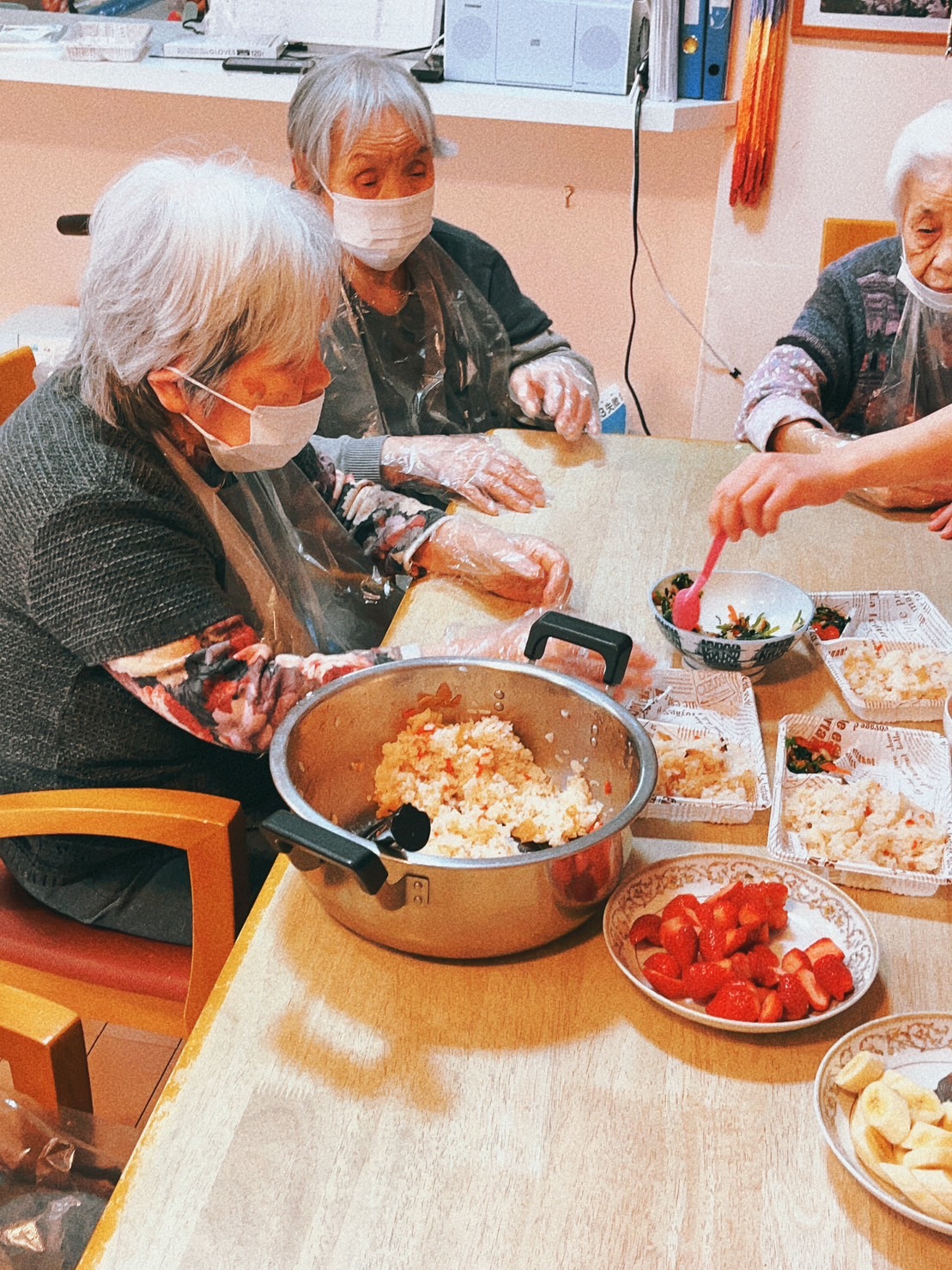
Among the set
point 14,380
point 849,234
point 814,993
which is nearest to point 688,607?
point 814,993

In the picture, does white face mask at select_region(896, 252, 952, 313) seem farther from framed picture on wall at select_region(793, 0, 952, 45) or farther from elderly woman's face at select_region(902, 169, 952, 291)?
framed picture on wall at select_region(793, 0, 952, 45)

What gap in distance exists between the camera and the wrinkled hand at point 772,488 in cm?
141

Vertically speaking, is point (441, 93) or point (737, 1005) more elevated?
point (441, 93)

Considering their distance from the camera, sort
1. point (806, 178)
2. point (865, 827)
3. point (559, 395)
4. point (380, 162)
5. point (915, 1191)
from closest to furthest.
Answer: point (915, 1191), point (865, 827), point (380, 162), point (559, 395), point (806, 178)

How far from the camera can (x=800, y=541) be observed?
1.86m

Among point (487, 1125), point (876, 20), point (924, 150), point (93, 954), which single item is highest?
point (876, 20)

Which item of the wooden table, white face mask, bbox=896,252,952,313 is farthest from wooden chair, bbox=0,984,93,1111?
white face mask, bbox=896,252,952,313

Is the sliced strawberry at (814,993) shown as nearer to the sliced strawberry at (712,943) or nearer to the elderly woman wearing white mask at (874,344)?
the sliced strawberry at (712,943)

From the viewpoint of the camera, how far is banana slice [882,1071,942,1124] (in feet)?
2.93

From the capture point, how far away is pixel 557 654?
1463 millimetres

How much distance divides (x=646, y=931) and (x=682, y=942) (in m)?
0.04

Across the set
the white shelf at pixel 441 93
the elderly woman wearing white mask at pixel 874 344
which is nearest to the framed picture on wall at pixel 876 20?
the white shelf at pixel 441 93

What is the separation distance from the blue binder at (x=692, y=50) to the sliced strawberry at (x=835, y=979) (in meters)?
2.69

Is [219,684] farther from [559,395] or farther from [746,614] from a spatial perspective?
[559,395]
